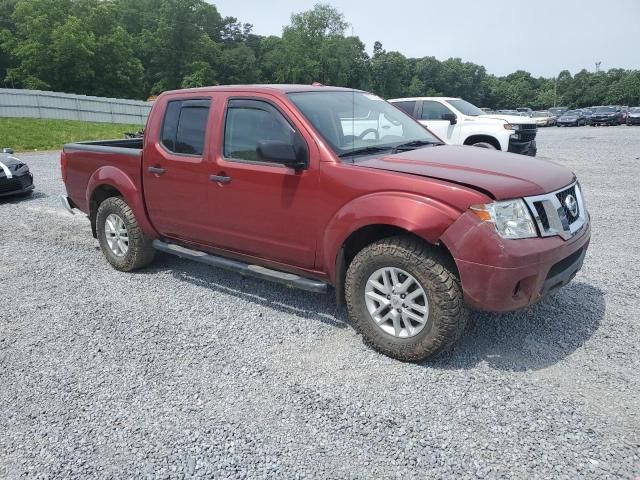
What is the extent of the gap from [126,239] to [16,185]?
17.6ft

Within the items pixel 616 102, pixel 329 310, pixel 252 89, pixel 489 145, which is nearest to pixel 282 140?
pixel 252 89

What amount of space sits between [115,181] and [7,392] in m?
2.51

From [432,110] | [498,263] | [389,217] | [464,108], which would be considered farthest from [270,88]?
[464,108]

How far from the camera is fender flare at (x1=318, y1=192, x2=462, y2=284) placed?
10.4ft

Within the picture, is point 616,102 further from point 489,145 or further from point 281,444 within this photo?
point 281,444

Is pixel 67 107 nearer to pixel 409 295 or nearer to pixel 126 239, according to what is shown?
pixel 126 239

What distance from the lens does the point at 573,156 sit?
15766 mm

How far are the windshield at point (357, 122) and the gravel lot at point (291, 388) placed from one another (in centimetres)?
146

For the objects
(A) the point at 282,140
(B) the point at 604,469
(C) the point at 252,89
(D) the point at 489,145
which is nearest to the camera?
(B) the point at 604,469

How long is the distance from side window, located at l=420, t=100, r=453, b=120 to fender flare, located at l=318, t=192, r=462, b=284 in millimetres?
9501

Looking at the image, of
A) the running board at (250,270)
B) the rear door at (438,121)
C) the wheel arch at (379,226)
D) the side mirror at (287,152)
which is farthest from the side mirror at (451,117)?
the wheel arch at (379,226)

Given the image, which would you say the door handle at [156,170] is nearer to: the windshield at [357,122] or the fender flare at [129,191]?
the fender flare at [129,191]

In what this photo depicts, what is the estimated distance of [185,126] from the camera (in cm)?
465

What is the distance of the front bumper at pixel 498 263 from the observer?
305cm
